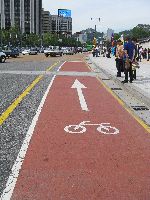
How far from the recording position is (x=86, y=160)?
567cm

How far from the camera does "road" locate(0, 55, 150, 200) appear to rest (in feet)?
14.9

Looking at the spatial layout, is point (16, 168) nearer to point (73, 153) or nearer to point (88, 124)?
point (73, 153)

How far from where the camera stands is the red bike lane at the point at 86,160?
14.6 feet

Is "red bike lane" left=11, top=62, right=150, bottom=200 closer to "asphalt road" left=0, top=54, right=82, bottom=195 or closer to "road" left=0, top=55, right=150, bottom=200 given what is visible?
"road" left=0, top=55, right=150, bottom=200

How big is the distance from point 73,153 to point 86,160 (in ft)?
1.38

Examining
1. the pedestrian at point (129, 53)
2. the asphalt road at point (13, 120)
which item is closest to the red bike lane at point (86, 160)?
the asphalt road at point (13, 120)

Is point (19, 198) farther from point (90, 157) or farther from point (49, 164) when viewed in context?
point (90, 157)

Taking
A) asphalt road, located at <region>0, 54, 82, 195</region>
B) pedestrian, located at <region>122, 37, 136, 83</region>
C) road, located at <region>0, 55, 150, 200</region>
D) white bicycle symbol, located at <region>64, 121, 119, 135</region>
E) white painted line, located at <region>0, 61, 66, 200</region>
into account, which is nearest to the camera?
white painted line, located at <region>0, 61, 66, 200</region>

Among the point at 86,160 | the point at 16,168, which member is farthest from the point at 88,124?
the point at 16,168

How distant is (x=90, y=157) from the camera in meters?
5.84

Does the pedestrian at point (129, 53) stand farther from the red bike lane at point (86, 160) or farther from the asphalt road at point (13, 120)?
the red bike lane at point (86, 160)

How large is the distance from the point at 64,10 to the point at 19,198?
176m

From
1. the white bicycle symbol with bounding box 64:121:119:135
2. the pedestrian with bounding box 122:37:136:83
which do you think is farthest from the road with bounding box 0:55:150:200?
the pedestrian with bounding box 122:37:136:83

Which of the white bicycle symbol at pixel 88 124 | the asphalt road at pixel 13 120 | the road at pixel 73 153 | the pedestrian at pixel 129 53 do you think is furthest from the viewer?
the pedestrian at pixel 129 53
